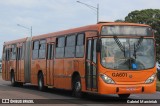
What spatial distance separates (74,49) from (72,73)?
1032 millimetres

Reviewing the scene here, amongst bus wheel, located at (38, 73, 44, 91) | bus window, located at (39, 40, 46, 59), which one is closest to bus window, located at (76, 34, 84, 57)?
bus window, located at (39, 40, 46, 59)

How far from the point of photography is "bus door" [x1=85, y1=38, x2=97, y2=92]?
698 inches

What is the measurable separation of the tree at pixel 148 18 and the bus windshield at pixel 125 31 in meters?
51.8

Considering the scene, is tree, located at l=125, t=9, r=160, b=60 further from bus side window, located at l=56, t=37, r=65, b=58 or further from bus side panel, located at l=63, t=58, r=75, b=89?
bus side panel, located at l=63, t=58, r=75, b=89

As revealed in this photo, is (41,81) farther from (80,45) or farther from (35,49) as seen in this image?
(80,45)

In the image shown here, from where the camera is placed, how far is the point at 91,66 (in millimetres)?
18078

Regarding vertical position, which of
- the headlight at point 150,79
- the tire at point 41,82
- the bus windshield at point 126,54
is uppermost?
the bus windshield at point 126,54

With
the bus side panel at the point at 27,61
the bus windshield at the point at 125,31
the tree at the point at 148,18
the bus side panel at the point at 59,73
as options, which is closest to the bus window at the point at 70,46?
the bus side panel at the point at 59,73

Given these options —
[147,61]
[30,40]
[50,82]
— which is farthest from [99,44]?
[30,40]

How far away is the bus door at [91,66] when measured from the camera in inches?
698

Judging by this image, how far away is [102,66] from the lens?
17.3 metres

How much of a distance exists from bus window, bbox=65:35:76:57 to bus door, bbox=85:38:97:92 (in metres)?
1.79

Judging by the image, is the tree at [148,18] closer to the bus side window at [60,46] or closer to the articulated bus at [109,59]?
the bus side window at [60,46]

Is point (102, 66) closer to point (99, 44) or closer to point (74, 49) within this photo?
point (99, 44)
